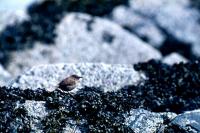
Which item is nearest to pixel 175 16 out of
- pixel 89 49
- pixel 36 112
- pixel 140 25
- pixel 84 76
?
pixel 140 25

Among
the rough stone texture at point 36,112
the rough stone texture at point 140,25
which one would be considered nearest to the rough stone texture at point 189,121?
the rough stone texture at point 36,112

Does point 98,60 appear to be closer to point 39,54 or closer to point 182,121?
point 39,54

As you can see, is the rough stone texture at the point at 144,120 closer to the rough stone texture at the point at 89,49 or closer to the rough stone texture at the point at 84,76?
the rough stone texture at the point at 84,76

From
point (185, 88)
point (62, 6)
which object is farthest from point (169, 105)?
point (62, 6)

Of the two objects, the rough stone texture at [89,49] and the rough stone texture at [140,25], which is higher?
the rough stone texture at [140,25]

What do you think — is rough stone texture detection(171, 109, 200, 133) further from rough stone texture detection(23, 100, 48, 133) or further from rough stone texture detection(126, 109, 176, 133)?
rough stone texture detection(23, 100, 48, 133)

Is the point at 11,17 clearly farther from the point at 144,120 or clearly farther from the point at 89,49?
the point at 144,120
